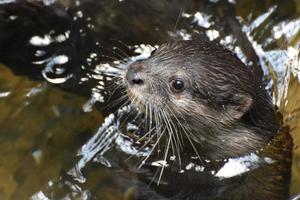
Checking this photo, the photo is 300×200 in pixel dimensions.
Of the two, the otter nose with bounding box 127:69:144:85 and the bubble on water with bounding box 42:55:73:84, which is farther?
the bubble on water with bounding box 42:55:73:84

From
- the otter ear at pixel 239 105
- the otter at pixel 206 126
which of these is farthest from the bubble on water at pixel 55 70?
the otter ear at pixel 239 105

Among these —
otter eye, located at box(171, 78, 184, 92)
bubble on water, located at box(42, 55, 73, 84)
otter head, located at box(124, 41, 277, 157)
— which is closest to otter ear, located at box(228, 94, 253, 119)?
otter head, located at box(124, 41, 277, 157)

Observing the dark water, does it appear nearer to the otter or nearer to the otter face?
the otter

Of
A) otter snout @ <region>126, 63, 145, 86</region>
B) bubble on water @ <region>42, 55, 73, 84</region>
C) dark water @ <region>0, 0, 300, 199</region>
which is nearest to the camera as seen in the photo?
otter snout @ <region>126, 63, 145, 86</region>

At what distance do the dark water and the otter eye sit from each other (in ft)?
1.57

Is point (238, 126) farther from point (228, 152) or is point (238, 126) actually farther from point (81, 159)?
point (81, 159)

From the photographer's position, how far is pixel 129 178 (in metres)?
3.74

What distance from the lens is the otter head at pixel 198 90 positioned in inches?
137

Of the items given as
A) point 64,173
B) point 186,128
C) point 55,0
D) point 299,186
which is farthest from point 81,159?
point 299,186

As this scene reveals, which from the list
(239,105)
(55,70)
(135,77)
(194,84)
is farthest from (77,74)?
(239,105)

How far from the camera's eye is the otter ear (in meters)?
3.48

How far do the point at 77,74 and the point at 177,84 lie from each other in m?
0.71

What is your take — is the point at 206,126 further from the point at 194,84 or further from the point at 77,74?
the point at 77,74

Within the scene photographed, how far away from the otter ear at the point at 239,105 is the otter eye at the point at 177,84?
230 mm
